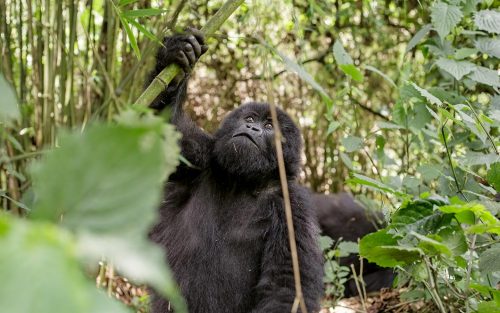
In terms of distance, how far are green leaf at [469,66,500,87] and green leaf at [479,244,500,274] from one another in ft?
3.06

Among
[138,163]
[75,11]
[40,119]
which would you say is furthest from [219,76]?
[138,163]

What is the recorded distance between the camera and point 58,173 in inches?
25.3

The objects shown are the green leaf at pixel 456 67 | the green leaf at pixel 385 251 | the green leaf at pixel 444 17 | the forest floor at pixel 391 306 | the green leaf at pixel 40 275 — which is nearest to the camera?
the green leaf at pixel 40 275

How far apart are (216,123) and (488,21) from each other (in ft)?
9.81

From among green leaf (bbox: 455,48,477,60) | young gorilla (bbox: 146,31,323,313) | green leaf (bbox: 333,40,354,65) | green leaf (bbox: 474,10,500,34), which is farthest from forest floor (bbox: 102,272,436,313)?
green leaf (bbox: 474,10,500,34)

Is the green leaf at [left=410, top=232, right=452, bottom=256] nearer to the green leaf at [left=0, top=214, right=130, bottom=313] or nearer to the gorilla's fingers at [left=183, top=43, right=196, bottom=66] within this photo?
the gorilla's fingers at [left=183, top=43, right=196, bottom=66]

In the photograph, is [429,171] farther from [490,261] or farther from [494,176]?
[490,261]

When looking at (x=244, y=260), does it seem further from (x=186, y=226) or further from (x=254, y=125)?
(x=254, y=125)

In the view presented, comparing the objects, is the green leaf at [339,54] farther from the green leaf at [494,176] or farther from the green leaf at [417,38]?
the green leaf at [494,176]

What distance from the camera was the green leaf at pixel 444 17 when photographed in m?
3.00

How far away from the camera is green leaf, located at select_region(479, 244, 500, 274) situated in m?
2.36

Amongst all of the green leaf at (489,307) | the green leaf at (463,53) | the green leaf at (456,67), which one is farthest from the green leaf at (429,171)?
the green leaf at (489,307)

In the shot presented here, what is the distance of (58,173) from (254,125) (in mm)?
2607

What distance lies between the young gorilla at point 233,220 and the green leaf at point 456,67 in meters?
0.79
